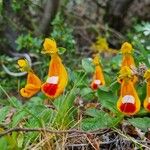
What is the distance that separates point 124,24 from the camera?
469 centimetres

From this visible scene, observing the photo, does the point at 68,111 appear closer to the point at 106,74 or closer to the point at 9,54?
the point at 106,74

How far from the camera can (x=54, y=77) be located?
2090 mm

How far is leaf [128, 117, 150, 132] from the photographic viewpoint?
74.9 inches

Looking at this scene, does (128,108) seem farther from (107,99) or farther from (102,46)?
(102,46)

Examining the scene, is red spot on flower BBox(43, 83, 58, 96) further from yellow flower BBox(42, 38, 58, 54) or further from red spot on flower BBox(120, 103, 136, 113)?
red spot on flower BBox(120, 103, 136, 113)

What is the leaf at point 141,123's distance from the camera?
74.9 inches

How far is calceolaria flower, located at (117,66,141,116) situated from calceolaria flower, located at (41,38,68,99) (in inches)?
9.4

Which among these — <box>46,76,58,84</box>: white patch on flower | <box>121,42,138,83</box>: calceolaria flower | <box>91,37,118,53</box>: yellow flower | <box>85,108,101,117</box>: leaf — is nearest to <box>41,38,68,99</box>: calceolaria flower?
<box>46,76,58,84</box>: white patch on flower

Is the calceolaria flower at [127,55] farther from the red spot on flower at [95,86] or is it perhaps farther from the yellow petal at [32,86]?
the yellow petal at [32,86]

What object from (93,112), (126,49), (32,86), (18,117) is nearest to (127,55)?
(126,49)

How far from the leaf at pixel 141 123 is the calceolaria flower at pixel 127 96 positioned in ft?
0.09

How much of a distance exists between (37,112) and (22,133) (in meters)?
0.19

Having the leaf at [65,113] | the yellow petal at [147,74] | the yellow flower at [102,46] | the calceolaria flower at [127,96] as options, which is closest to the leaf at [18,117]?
the leaf at [65,113]

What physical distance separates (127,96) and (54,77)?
0.99 feet
